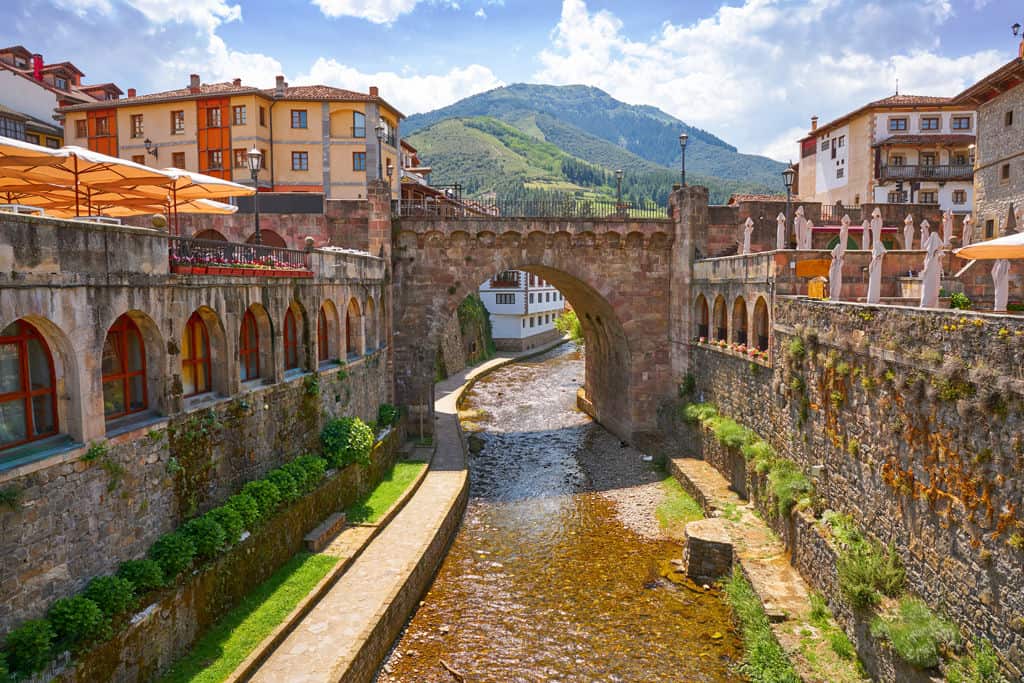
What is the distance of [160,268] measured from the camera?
40.2 ft

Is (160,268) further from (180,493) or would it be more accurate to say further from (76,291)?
(180,493)

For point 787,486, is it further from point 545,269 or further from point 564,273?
point 545,269

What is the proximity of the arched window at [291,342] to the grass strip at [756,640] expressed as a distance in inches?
477

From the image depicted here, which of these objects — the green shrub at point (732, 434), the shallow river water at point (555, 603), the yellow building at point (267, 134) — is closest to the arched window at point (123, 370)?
the shallow river water at point (555, 603)

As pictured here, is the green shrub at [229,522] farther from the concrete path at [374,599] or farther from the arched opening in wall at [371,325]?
the arched opening in wall at [371,325]

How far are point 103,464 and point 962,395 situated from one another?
12874mm

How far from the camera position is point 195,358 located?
14086mm

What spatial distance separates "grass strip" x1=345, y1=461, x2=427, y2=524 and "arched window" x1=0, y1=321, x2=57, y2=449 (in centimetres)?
880

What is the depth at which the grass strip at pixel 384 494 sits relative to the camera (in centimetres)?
1822

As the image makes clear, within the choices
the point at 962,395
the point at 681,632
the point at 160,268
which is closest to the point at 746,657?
the point at 681,632

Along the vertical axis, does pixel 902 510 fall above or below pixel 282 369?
below

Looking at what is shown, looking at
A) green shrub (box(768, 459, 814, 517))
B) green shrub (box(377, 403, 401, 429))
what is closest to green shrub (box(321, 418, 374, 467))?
green shrub (box(377, 403, 401, 429))

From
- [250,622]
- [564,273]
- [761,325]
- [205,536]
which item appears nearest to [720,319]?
[761,325]

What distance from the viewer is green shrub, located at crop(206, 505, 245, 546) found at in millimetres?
13016
